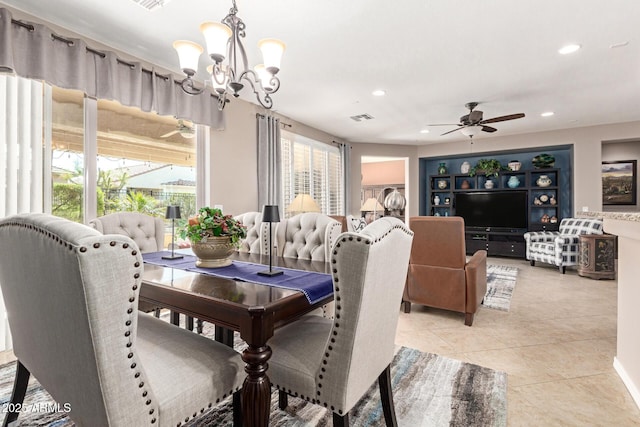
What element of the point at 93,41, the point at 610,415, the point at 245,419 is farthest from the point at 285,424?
the point at 93,41

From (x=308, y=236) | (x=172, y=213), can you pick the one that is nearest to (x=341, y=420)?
(x=308, y=236)

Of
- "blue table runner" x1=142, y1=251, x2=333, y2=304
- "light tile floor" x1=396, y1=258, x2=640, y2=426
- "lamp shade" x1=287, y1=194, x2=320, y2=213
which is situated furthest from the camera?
"lamp shade" x1=287, y1=194, x2=320, y2=213

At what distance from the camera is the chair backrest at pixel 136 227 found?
238 centimetres

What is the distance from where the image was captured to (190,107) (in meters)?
3.47

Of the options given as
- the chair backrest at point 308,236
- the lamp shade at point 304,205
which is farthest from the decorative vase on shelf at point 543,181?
the chair backrest at point 308,236

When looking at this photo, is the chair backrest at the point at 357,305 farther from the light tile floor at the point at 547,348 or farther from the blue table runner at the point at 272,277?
the light tile floor at the point at 547,348

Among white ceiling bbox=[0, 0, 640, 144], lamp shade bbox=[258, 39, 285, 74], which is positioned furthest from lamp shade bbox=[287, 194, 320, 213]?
lamp shade bbox=[258, 39, 285, 74]

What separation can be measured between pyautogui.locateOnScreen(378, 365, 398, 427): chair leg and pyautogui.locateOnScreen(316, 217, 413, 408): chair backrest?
0.20 meters

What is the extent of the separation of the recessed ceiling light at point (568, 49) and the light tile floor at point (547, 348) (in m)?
2.55

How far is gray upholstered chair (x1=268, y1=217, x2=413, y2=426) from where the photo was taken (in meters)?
1.09

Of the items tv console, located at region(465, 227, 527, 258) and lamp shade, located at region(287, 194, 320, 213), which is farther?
tv console, located at region(465, 227, 527, 258)

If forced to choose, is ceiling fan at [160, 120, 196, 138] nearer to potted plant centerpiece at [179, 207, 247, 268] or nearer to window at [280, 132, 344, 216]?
window at [280, 132, 344, 216]

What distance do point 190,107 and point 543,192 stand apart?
6.78 meters

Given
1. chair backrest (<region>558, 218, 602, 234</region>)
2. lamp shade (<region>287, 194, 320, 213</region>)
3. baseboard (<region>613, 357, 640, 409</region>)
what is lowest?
baseboard (<region>613, 357, 640, 409</region>)
